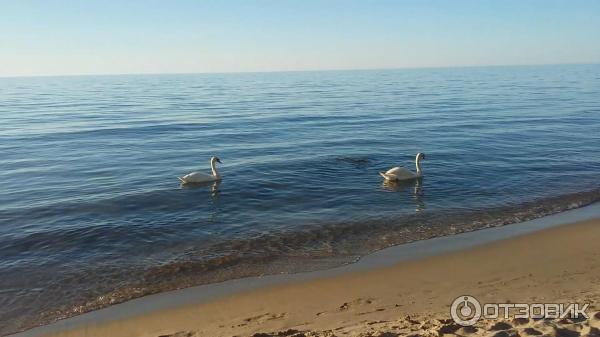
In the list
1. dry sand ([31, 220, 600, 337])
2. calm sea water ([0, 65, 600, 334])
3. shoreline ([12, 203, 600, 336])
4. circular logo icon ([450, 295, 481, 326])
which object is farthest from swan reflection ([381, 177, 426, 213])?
circular logo icon ([450, 295, 481, 326])

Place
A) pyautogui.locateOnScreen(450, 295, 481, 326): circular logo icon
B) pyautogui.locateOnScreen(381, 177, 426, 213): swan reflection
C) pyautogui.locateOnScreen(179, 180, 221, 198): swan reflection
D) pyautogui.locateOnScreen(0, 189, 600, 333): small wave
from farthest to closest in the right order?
pyautogui.locateOnScreen(179, 180, 221, 198): swan reflection → pyautogui.locateOnScreen(381, 177, 426, 213): swan reflection → pyautogui.locateOnScreen(0, 189, 600, 333): small wave → pyautogui.locateOnScreen(450, 295, 481, 326): circular logo icon

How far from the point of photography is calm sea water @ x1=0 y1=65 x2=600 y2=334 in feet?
35.6

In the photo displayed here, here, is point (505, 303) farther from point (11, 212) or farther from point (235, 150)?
point (235, 150)

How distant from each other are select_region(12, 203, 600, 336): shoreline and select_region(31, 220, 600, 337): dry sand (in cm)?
4

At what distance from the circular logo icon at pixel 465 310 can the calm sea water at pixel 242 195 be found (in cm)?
313

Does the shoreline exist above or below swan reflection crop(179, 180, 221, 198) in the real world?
above

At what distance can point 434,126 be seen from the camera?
32.9 metres

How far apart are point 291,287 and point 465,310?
126 inches

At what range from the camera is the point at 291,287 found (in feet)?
31.2

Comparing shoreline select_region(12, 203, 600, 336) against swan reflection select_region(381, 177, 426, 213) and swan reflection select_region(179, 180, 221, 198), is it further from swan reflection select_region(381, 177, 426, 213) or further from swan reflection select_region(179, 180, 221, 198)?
swan reflection select_region(179, 180, 221, 198)

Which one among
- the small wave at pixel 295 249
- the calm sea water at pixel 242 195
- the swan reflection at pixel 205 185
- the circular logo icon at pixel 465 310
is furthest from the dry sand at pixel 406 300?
the swan reflection at pixel 205 185

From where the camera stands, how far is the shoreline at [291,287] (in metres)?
8.33

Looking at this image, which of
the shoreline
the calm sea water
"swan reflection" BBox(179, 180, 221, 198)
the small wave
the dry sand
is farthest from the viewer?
"swan reflection" BBox(179, 180, 221, 198)

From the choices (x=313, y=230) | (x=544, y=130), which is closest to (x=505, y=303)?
(x=313, y=230)
